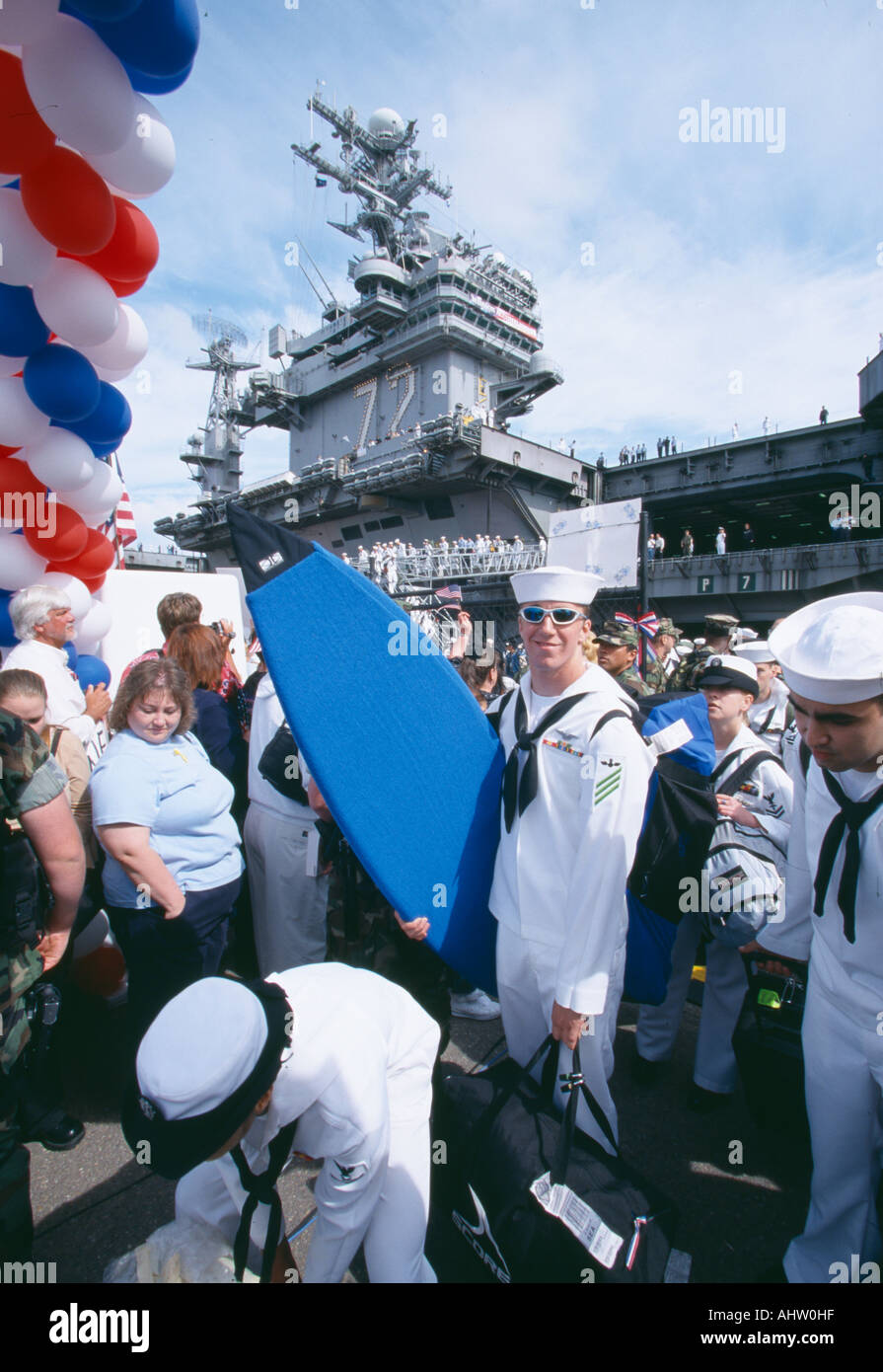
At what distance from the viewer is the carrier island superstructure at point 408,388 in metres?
23.8

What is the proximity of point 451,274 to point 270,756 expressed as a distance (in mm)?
28226

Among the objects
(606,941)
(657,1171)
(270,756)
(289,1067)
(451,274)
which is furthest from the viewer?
(451,274)

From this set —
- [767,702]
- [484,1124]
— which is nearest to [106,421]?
[484,1124]

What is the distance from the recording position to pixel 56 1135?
2.38 meters

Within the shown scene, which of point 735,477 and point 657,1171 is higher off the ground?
point 735,477

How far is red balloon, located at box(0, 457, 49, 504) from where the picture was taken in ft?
11.9

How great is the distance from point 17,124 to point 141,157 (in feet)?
1.74

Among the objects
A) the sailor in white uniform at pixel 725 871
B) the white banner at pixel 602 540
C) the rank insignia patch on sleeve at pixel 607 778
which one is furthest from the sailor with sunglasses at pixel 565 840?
the white banner at pixel 602 540

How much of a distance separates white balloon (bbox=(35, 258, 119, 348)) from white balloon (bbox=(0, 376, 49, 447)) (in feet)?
1.34

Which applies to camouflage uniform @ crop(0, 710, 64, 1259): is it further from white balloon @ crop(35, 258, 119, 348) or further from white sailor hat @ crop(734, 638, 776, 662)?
white sailor hat @ crop(734, 638, 776, 662)

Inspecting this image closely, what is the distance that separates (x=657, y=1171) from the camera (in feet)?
7.37
